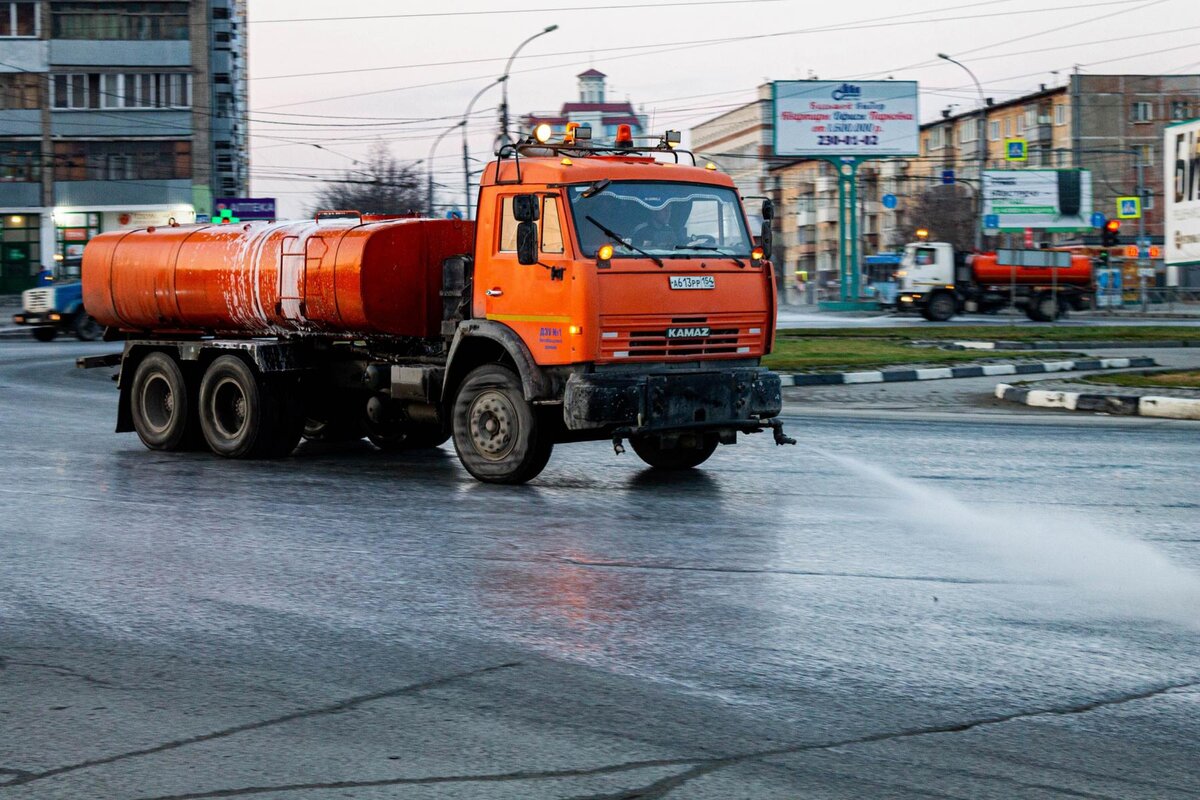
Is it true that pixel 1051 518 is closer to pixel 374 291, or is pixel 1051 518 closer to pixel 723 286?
pixel 723 286

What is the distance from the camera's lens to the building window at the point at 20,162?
6869 cm

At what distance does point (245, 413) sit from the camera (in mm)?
13188

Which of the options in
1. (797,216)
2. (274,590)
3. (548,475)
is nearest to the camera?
(274,590)

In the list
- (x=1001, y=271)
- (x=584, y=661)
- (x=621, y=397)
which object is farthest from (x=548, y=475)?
(x=1001, y=271)

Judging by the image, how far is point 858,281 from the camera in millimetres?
63875

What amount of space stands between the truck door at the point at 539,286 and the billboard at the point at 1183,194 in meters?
19.9

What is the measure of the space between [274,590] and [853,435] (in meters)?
8.68

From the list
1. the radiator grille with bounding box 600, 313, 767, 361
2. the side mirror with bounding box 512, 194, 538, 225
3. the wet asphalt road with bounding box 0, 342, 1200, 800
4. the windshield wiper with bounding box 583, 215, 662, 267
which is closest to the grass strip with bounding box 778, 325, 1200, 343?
the radiator grille with bounding box 600, 313, 767, 361

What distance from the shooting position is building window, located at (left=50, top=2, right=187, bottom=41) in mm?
70000

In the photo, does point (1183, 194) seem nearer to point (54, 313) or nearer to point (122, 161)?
point (54, 313)

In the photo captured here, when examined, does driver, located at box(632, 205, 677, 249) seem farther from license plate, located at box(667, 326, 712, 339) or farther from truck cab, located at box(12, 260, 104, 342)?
truck cab, located at box(12, 260, 104, 342)

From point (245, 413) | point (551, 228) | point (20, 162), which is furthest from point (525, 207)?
point (20, 162)

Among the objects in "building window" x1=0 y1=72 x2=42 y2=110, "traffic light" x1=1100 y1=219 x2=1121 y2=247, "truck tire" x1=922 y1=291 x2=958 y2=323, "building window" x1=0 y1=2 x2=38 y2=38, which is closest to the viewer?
"traffic light" x1=1100 y1=219 x2=1121 y2=247

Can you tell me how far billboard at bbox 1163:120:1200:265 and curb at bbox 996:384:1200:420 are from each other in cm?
1092
